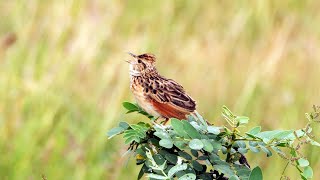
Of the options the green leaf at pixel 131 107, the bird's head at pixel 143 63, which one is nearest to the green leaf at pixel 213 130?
the green leaf at pixel 131 107

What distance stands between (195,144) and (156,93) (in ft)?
3.67

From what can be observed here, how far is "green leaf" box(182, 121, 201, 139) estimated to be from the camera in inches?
84.8

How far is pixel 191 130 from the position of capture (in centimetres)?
216

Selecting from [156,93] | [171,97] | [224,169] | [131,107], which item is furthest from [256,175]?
[156,93]

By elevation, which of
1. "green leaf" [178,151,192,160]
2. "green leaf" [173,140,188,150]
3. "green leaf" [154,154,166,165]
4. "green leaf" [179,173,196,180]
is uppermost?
"green leaf" [178,151,192,160]

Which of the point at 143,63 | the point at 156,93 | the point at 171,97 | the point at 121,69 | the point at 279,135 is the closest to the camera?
the point at 279,135

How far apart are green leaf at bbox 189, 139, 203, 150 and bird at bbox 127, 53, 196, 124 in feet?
2.17

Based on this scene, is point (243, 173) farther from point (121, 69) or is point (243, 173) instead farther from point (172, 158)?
point (121, 69)

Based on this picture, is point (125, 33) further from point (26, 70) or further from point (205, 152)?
point (205, 152)

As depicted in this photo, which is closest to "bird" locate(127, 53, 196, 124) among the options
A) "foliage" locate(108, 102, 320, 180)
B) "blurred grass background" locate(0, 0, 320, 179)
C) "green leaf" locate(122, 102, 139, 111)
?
"green leaf" locate(122, 102, 139, 111)

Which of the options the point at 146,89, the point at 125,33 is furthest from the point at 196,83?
the point at 146,89

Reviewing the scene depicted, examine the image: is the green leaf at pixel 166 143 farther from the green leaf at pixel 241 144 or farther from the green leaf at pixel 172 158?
the green leaf at pixel 241 144

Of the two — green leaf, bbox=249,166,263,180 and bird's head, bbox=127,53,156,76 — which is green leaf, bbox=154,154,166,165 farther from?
→ bird's head, bbox=127,53,156,76

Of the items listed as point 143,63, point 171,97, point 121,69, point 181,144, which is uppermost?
point 121,69
